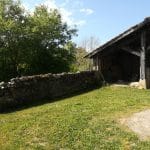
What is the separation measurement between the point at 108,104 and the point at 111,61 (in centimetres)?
1014

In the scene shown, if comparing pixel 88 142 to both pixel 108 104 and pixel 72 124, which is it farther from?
pixel 108 104

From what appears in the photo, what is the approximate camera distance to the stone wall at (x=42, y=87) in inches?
664

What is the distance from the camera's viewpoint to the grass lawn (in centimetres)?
1096

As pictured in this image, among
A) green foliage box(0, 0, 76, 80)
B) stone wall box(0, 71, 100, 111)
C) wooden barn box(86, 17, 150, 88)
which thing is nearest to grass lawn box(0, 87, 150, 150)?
stone wall box(0, 71, 100, 111)

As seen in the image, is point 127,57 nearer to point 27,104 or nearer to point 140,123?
point 27,104

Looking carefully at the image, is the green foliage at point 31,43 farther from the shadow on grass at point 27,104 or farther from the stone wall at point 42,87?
the shadow on grass at point 27,104

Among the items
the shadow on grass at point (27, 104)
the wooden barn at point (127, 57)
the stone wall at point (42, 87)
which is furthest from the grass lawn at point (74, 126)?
the wooden barn at point (127, 57)

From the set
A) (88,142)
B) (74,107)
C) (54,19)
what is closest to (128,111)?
(74,107)

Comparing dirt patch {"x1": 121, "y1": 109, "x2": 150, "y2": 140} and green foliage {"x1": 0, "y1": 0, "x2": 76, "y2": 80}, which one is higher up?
green foliage {"x1": 0, "y1": 0, "x2": 76, "y2": 80}

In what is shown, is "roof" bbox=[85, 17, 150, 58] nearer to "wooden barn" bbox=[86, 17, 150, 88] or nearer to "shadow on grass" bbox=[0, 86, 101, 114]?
"wooden barn" bbox=[86, 17, 150, 88]

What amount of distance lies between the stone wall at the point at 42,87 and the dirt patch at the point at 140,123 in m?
5.82

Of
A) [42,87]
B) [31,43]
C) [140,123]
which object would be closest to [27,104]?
[42,87]

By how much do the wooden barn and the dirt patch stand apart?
7.82 meters

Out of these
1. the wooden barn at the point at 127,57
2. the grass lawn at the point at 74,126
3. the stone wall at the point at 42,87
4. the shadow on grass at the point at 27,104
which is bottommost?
the grass lawn at the point at 74,126
